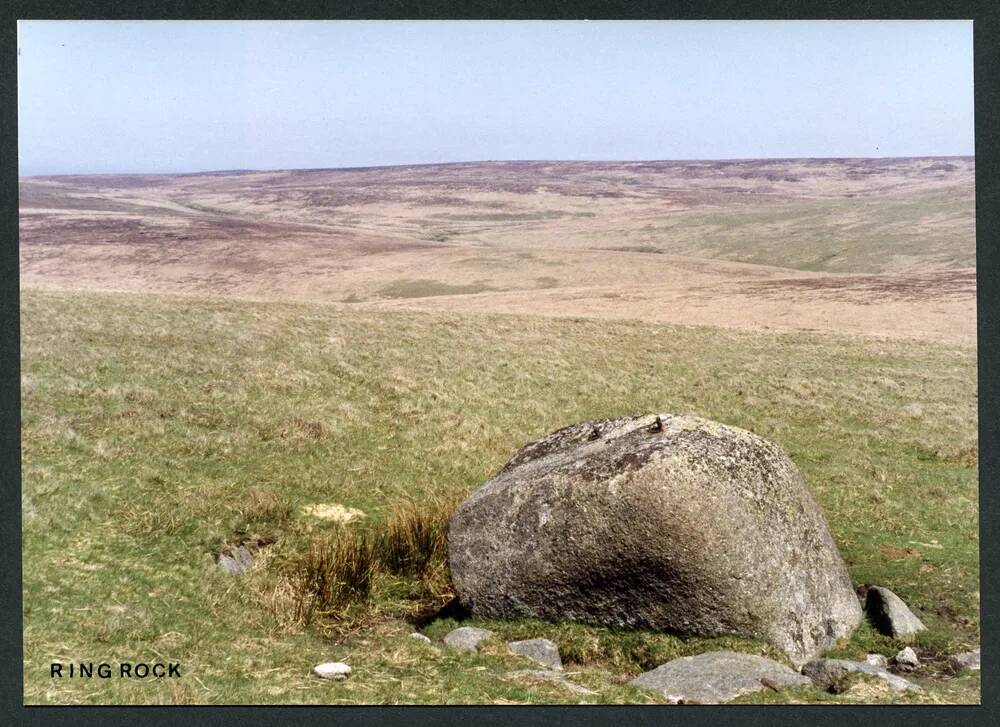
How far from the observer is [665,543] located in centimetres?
966

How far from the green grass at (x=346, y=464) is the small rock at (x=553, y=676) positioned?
13 centimetres

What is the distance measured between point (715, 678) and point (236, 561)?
683cm

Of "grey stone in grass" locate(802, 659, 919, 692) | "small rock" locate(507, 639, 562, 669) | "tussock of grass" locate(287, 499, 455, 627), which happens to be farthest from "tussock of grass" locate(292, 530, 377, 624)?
"grey stone in grass" locate(802, 659, 919, 692)

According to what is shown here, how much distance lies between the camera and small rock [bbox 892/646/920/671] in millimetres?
10086

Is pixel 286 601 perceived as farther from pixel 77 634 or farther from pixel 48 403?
pixel 48 403

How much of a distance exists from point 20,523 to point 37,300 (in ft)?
64.9

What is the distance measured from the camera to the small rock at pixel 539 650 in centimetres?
981

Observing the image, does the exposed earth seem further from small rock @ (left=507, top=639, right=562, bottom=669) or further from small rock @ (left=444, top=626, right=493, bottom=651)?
small rock @ (left=444, top=626, right=493, bottom=651)

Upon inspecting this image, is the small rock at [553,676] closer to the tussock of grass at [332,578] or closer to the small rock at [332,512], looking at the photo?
the tussock of grass at [332,578]

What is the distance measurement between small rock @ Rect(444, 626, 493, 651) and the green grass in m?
0.22

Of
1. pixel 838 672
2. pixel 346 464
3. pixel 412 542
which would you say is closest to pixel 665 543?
pixel 838 672

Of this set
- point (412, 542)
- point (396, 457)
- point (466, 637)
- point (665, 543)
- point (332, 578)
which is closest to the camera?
point (665, 543)

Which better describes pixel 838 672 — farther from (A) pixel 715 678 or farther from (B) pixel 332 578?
(B) pixel 332 578

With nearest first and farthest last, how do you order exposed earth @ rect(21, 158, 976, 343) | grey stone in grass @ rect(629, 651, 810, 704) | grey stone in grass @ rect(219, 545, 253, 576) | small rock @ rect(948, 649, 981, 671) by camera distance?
grey stone in grass @ rect(629, 651, 810, 704), small rock @ rect(948, 649, 981, 671), grey stone in grass @ rect(219, 545, 253, 576), exposed earth @ rect(21, 158, 976, 343)
